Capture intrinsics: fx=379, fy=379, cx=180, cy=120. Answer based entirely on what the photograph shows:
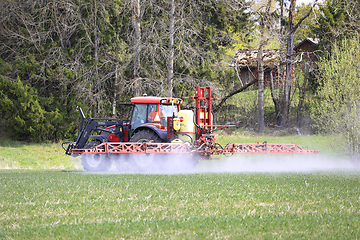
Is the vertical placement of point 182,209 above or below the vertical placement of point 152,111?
below

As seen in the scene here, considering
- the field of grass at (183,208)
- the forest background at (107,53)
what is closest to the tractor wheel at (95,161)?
the field of grass at (183,208)

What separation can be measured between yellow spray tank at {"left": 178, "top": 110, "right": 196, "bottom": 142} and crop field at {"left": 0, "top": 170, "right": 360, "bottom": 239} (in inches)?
152

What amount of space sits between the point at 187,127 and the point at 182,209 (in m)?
7.17

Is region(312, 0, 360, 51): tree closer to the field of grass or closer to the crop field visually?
the field of grass

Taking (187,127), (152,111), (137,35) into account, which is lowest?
(187,127)

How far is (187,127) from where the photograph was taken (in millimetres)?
13867

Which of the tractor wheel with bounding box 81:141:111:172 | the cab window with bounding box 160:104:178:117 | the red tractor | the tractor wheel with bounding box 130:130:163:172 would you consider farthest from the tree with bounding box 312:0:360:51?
the tractor wheel with bounding box 81:141:111:172

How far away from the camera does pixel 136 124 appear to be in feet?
48.1

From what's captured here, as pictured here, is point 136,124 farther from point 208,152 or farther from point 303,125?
point 303,125

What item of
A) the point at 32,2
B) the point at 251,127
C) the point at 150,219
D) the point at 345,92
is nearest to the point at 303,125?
the point at 251,127

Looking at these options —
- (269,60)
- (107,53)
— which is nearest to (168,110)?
(107,53)

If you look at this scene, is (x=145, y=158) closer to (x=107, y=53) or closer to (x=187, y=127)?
(x=187, y=127)

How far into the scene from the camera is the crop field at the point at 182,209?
5570 mm

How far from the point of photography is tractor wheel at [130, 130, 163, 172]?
13.6 meters
